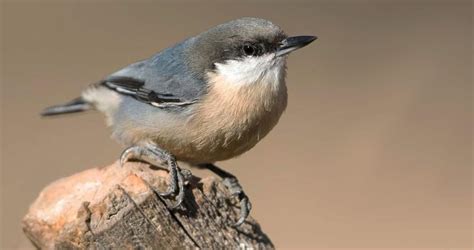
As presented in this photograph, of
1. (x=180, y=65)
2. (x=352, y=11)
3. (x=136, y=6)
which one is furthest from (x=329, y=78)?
(x=180, y=65)

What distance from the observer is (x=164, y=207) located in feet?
8.68

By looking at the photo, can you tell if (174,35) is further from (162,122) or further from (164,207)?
(164,207)

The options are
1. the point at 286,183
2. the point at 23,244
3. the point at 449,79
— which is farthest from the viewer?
the point at 449,79

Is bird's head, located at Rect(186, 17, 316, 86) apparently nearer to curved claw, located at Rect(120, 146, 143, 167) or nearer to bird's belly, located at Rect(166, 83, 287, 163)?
bird's belly, located at Rect(166, 83, 287, 163)

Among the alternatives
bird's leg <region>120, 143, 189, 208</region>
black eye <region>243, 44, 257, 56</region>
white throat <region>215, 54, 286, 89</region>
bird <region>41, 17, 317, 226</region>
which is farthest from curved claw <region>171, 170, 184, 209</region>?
black eye <region>243, 44, 257, 56</region>

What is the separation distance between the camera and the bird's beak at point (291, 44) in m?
3.78

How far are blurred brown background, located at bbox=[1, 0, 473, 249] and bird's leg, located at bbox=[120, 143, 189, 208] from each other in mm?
661

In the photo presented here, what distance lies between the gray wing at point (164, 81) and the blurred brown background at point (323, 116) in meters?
0.99

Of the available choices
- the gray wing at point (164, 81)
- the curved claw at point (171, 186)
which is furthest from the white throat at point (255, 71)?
the curved claw at point (171, 186)

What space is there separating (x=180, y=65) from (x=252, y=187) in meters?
2.95

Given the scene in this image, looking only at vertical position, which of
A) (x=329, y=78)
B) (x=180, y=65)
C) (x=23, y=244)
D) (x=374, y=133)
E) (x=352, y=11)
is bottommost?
(x=23, y=244)

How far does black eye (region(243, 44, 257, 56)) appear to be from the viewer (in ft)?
12.5

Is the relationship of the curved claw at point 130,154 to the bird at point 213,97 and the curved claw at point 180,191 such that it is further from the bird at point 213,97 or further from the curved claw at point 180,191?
the curved claw at point 180,191

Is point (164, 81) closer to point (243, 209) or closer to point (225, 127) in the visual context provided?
point (225, 127)
